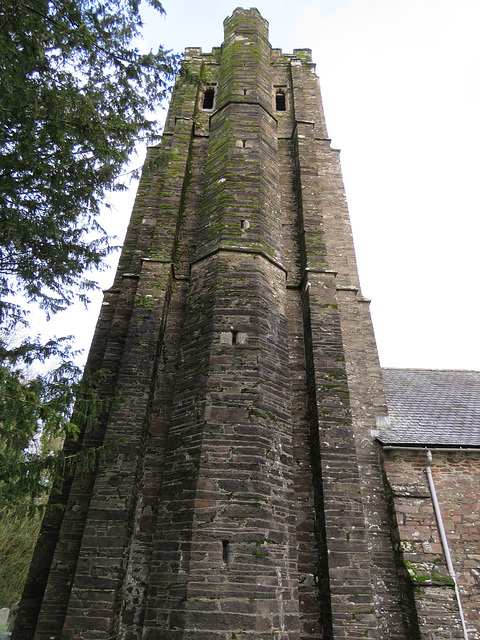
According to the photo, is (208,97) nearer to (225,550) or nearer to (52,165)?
(52,165)

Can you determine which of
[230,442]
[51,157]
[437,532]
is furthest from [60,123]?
[437,532]

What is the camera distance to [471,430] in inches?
387

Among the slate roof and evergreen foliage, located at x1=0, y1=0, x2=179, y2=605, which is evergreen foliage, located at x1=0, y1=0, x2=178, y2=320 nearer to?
evergreen foliage, located at x1=0, y1=0, x2=179, y2=605

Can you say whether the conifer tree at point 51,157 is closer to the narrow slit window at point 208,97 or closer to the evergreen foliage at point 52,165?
the evergreen foliage at point 52,165

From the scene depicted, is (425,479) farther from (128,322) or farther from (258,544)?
(128,322)

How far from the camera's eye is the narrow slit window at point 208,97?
1415cm

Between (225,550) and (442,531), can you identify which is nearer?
(225,550)

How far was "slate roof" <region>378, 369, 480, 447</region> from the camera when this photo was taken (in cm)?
909

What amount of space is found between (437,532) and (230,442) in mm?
4593

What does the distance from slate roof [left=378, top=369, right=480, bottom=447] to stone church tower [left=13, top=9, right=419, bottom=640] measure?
2.83ft

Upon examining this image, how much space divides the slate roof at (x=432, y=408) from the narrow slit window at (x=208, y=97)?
35.1ft

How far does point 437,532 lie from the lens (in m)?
7.80

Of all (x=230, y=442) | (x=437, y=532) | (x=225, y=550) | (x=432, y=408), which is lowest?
(x=225, y=550)

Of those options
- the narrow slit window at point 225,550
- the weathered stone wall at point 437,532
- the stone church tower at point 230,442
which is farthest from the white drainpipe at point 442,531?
the narrow slit window at point 225,550
